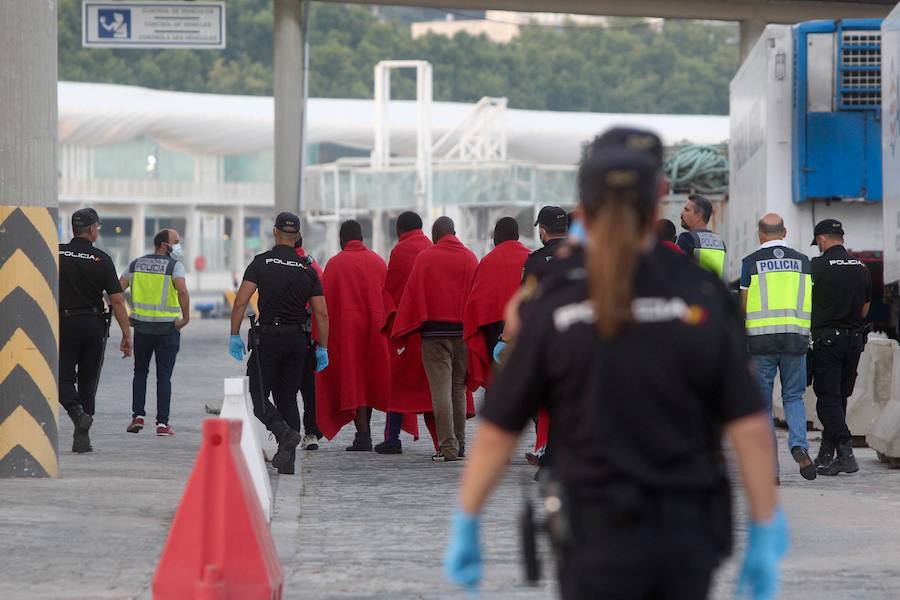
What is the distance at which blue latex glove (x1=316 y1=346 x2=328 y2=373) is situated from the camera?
41.9ft

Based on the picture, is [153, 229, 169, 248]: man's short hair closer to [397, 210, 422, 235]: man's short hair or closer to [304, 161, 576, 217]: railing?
[397, 210, 422, 235]: man's short hair

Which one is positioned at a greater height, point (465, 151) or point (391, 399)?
point (465, 151)

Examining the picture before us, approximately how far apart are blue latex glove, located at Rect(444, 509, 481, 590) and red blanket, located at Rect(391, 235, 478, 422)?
8.89 meters

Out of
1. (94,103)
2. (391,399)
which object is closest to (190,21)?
(391,399)

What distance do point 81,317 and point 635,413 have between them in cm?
963

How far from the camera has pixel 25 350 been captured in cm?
1122

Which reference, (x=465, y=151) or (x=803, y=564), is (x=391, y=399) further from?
(x=465, y=151)

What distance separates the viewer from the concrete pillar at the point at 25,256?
1114 cm

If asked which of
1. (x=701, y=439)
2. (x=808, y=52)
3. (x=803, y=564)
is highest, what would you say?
(x=808, y=52)

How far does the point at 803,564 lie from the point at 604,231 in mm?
5071

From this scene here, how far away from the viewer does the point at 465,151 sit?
8081 cm

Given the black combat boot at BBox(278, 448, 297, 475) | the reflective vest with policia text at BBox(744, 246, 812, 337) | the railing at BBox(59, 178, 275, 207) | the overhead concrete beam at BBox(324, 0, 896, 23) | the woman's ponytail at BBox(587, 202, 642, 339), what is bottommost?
the black combat boot at BBox(278, 448, 297, 475)

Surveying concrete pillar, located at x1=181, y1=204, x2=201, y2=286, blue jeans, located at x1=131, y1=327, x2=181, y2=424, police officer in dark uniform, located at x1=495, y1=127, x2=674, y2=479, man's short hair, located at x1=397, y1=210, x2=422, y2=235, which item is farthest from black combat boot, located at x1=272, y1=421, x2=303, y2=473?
concrete pillar, located at x1=181, y1=204, x2=201, y2=286

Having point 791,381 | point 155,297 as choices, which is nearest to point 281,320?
point 155,297
